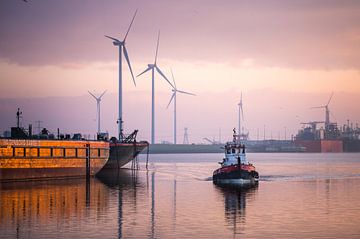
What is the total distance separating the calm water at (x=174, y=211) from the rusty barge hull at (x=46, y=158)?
2.56 m

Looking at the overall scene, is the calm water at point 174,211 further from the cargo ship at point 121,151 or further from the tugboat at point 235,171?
the cargo ship at point 121,151

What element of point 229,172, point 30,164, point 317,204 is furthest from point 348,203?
point 30,164

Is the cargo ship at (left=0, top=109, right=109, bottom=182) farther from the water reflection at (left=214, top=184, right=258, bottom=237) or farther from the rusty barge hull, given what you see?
the water reflection at (left=214, top=184, right=258, bottom=237)

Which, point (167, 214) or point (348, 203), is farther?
point (348, 203)

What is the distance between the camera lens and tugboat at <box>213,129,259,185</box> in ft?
261

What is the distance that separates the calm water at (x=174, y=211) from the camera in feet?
129

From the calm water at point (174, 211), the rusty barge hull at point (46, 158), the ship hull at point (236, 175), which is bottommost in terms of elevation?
the calm water at point (174, 211)

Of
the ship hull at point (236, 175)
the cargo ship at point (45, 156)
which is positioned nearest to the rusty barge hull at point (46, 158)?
the cargo ship at point (45, 156)

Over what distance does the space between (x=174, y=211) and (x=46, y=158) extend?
32.1 m

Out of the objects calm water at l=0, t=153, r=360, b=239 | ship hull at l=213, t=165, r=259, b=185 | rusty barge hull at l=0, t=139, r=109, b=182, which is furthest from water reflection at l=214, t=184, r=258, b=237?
rusty barge hull at l=0, t=139, r=109, b=182

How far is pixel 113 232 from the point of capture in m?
38.8

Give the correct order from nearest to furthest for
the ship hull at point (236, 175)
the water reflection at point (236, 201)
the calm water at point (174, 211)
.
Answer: the calm water at point (174, 211) < the water reflection at point (236, 201) < the ship hull at point (236, 175)

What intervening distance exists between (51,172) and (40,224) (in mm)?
38503

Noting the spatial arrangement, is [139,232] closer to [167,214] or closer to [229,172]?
[167,214]
